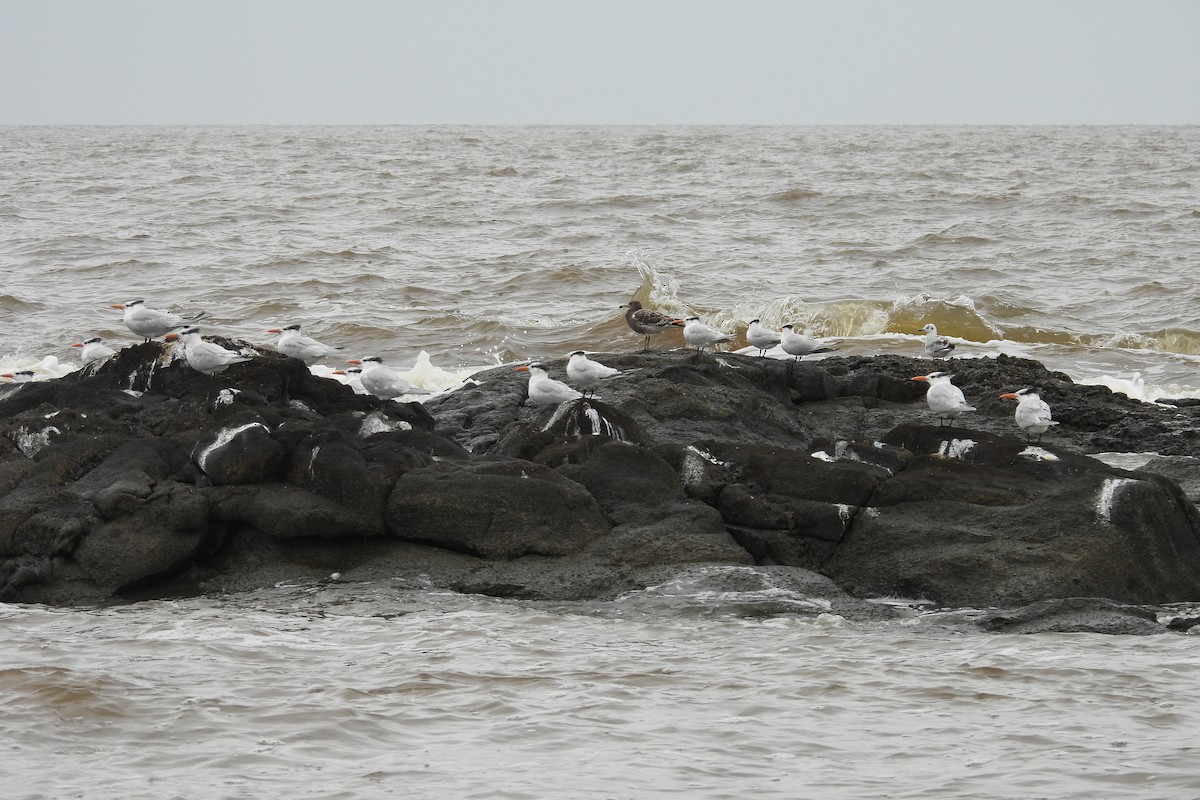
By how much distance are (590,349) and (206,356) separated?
7.24m

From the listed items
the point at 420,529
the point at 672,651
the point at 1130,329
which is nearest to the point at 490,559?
the point at 420,529

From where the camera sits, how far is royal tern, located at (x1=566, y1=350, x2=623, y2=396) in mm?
9508

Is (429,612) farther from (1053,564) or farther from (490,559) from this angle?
(1053,564)

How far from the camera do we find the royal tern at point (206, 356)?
9.09 metres

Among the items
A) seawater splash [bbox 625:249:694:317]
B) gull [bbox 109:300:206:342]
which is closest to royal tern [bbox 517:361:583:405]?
gull [bbox 109:300:206:342]

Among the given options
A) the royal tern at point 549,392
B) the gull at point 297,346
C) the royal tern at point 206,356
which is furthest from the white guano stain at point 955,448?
the gull at point 297,346

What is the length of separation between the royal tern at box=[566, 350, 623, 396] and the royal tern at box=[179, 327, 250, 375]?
2.42 m

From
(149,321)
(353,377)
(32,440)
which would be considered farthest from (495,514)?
(353,377)

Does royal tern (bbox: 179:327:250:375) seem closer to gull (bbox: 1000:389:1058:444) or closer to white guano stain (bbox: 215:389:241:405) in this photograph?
white guano stain (bbox: 215:389:241:405)

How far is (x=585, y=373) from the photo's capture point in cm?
956

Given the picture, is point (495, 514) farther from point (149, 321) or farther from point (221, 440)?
point (149, 321)

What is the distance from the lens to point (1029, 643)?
603 centimetres

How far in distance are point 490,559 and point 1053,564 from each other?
3.09m

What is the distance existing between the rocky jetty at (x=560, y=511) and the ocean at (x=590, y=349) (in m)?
0.33
